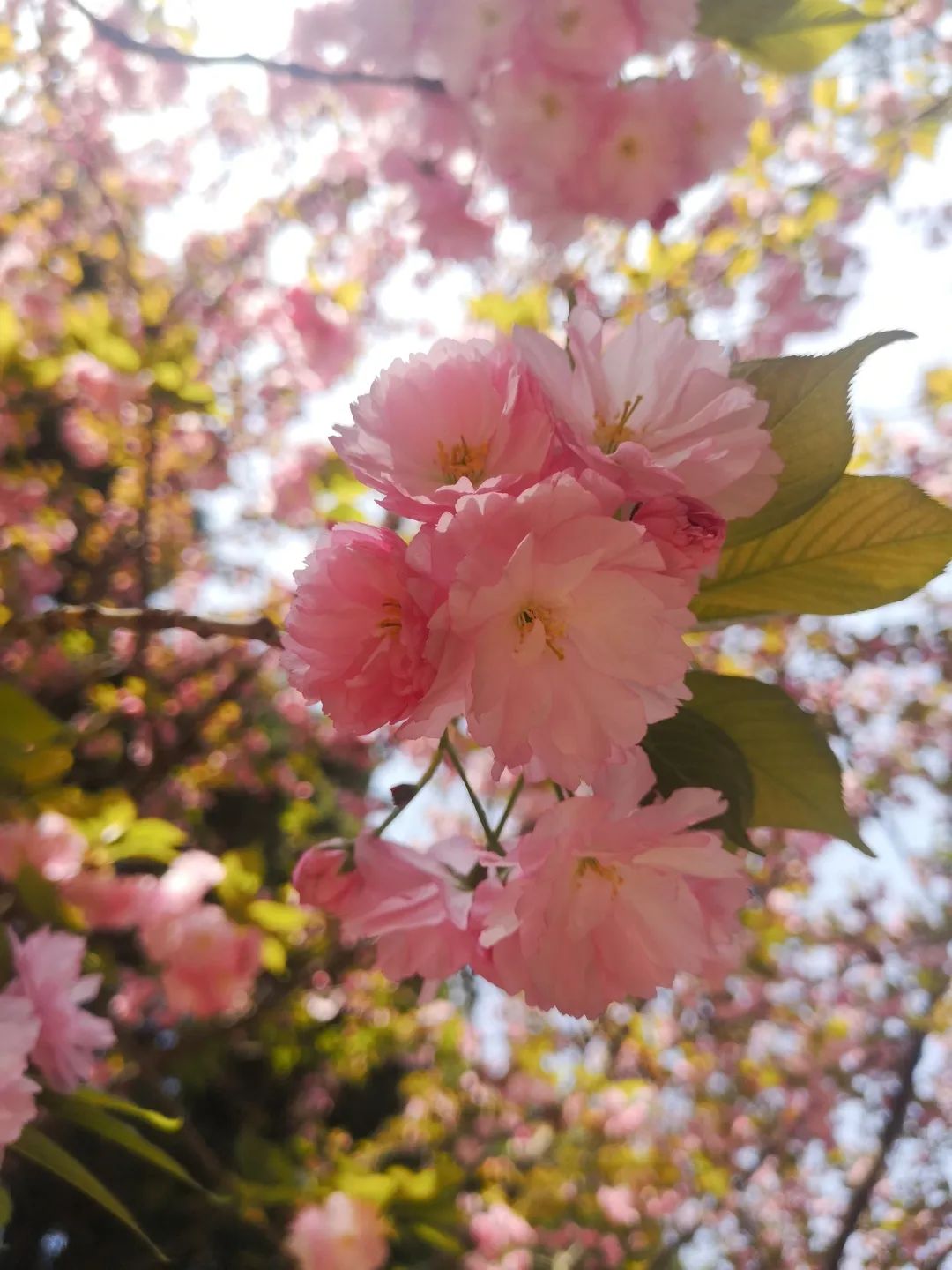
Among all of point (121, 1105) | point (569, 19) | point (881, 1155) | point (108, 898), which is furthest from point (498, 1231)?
point (569, 19)

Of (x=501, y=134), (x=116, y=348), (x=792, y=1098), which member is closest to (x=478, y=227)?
(x=501, y=134)

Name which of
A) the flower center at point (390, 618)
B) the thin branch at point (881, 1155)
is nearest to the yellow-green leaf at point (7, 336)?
the flower center at point (390, 618)

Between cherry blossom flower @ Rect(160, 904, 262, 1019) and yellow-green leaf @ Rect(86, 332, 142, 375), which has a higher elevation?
yellow-green leaf @ Rect(86, 332, 142, 375)

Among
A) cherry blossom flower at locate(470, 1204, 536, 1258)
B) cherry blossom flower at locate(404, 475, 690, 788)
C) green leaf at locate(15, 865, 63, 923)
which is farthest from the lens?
cherry blossom flower at locate(470, 1204, 536, 1258)

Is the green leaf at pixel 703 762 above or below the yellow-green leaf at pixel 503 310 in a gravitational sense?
below

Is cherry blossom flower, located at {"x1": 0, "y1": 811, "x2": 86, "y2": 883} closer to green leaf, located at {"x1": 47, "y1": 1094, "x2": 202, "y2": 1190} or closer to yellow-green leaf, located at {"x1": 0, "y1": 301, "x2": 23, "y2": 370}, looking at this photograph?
green leaf, located at {"x1": 47, "y1": 1094, "x2": 202, "y2": 1190}

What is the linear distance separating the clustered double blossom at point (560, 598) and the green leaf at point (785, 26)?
0.49m

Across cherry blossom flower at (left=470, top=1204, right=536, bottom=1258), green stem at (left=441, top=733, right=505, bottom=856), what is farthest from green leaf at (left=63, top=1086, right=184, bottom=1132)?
cherry blossom flower at (left=470, top=1204, right=536, bottom=1258)

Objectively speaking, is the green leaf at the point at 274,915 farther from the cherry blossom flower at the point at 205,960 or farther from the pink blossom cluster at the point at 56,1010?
the pink blossom cluster at the point at 56,1010

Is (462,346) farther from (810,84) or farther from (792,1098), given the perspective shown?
(792,1098)

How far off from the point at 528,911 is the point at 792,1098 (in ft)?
9.81

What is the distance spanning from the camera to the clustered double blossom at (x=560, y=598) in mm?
382

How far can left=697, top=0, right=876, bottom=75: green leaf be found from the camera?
2.43 feet

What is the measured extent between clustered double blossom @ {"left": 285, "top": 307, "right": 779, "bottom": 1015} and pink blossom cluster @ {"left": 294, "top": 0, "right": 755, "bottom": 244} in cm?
43
